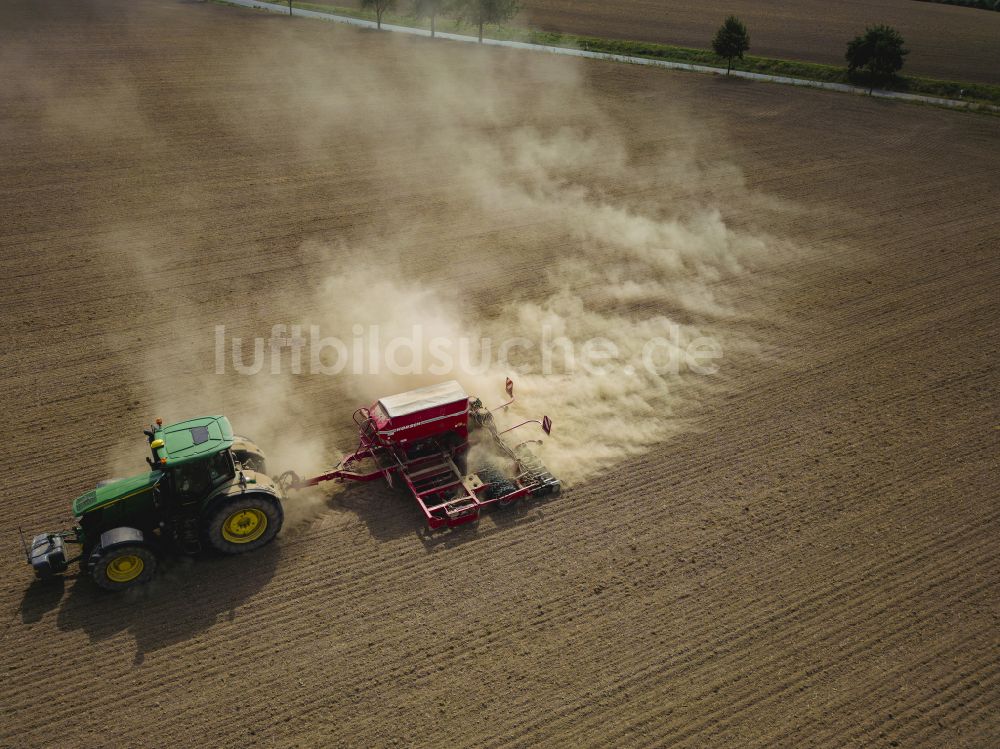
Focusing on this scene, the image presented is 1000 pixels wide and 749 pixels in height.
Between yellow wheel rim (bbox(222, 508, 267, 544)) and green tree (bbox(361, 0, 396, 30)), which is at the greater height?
green tree (bbox(361, 0, 396, 30))

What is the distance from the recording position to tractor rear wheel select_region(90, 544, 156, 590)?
10.5m

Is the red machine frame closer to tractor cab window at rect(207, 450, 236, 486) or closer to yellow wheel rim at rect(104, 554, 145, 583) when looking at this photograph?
tractor cab window at rect(207, 450, 236, 486)

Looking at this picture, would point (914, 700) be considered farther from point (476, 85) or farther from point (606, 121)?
point (476, 85)

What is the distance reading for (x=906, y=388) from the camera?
54.1ft

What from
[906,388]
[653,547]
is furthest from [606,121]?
[653,547]

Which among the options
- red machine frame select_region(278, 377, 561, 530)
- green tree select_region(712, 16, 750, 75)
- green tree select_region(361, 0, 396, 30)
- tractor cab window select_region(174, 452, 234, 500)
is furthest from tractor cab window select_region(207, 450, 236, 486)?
green tree select_region(361, 0, 396, 30)

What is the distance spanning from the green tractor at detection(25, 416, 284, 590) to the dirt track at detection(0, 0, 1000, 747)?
1.63 ft

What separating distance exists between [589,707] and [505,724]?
117 centimetres

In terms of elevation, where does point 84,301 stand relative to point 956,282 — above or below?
above

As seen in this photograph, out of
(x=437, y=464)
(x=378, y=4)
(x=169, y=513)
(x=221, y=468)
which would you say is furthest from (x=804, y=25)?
(x=169, y=513)

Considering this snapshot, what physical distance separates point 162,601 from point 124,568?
0.76 m

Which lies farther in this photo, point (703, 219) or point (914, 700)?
point (703, 219)

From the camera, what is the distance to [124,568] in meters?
10.8

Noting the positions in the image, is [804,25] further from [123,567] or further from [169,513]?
[123,567]
